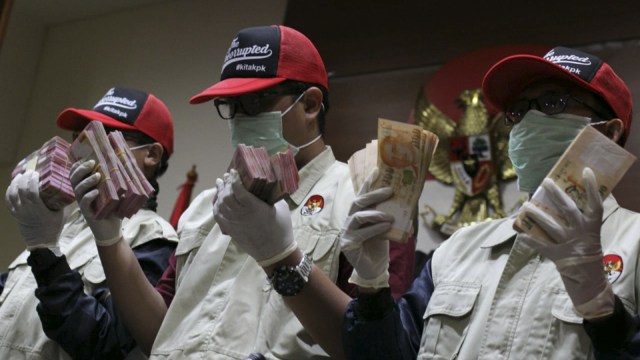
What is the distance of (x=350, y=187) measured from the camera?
1988 millimetres

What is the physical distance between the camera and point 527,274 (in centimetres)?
165

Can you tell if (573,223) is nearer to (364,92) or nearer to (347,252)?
(347,252)

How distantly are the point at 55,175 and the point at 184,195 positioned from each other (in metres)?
1.77

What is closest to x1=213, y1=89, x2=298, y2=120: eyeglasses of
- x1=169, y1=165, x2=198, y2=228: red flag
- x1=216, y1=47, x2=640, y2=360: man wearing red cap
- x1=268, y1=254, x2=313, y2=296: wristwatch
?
x1=216, y1=47, x2=640, y2=360: man wearing red cap

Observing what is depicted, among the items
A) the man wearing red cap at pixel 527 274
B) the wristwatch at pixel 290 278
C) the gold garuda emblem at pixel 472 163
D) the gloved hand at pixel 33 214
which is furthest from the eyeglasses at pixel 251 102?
the gold garuda emblem at pixel 472 163

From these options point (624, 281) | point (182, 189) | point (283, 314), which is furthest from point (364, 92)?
point (624, 281)

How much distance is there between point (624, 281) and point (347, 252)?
0.54 m

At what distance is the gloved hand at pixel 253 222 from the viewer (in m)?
1.64

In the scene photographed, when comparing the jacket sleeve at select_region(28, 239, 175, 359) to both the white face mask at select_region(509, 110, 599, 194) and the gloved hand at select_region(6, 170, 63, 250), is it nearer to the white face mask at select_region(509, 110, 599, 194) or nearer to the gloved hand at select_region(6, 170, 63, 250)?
the gloved hand at select_region(6, 170, 63, 250)

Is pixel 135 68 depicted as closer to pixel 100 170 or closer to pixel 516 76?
pixel 100 170

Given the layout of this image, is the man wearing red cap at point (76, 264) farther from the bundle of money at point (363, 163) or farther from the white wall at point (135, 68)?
the white wall at point (135, 68)

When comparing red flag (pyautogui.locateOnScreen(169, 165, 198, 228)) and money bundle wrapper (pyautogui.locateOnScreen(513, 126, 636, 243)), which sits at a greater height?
money bundle wrapper (pyautogui.locateOnScreen(513, 126, 636, 243))

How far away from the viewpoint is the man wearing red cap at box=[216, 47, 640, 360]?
1.36 metres

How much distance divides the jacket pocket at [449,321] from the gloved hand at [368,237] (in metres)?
0.20
